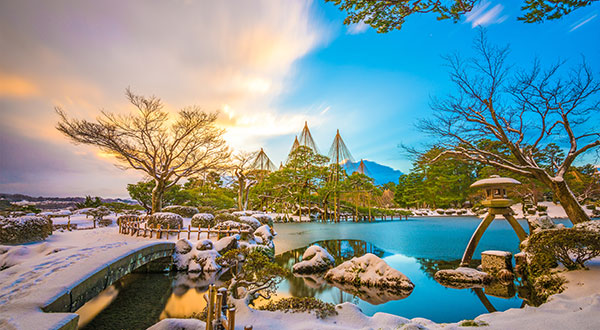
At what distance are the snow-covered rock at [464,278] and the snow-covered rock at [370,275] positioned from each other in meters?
1.14

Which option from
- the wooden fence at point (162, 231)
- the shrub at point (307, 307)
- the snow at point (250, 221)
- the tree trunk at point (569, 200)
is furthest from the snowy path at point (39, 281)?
the tree trunk at point (569, 200)

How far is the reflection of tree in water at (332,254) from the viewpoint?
6055 mm

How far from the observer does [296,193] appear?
82.6 feet

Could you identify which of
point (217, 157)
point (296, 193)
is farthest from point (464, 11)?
point (296, 193)

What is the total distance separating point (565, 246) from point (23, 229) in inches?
587

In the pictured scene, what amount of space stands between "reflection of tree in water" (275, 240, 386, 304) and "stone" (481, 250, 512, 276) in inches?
153

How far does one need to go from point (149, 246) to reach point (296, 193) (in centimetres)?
1896

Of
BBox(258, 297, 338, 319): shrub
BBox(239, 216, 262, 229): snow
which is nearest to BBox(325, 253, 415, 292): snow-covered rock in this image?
BBox(258, 297, 338, 319): shrub

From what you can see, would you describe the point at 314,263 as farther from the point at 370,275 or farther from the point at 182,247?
the point at 182,247

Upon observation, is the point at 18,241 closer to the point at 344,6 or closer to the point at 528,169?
the point at 344,6

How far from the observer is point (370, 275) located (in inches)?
264

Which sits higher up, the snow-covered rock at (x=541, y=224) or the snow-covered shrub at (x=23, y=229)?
the snow-covered rock at (x=541, y=224)

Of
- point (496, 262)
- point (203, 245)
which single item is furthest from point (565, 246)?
point (203, 245)

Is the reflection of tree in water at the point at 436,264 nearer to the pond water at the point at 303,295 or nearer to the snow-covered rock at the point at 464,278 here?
the pond water at the point at 303,295
